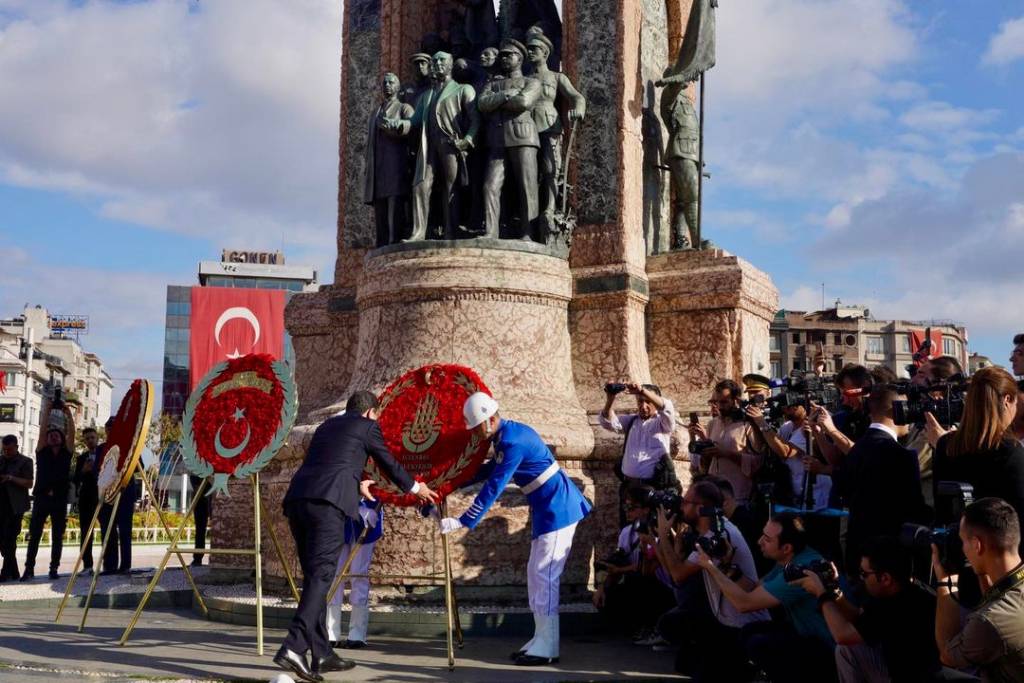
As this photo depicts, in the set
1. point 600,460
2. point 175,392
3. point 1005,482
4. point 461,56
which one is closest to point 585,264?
point 600,460

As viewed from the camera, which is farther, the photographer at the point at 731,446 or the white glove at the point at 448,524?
the photographer at the point at 731,446

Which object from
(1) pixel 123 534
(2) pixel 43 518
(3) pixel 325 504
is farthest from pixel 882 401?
(2) pixel 43 518

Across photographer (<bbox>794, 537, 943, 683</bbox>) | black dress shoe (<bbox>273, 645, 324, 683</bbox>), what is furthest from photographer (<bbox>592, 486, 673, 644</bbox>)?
photographer (<bbox>794, 537, 943, 683</bbox>)

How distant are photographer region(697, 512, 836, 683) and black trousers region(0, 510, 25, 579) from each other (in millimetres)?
10214

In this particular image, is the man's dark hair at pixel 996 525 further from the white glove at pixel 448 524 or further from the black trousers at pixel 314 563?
the black trousers at pixel 314 563

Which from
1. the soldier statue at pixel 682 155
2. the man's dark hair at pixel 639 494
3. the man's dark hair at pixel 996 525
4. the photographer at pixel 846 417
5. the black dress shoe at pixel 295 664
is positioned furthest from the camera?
the soldier statue at pixel 682 155

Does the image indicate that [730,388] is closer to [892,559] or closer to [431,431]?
[431,431]

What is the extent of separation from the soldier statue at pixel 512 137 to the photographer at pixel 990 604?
22.8ft

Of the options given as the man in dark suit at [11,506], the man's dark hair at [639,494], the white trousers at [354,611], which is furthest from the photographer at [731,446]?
the man in dark suit at [11,506]

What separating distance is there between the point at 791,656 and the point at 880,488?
109cm

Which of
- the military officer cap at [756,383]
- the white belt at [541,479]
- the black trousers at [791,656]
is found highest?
the military officer cap at [756,383]

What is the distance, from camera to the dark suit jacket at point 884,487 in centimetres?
680

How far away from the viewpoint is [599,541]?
10219 millimetres

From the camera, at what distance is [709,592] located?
7.25m
